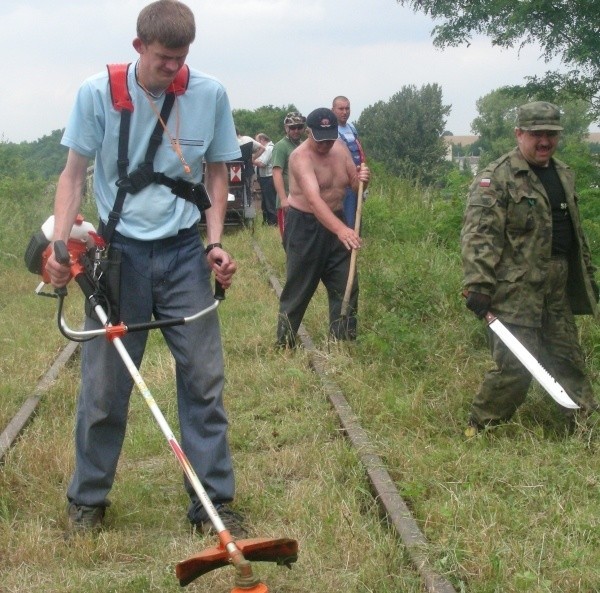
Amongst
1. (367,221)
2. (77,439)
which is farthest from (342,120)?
(77,439)

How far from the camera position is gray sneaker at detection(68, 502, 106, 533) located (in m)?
4.97

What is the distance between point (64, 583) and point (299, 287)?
4.76 metres

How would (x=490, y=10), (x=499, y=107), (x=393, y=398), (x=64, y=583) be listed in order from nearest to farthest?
(x=64, y=583)
(x=393, y=398)
(x=490, y=10)
(x=499, y=107)

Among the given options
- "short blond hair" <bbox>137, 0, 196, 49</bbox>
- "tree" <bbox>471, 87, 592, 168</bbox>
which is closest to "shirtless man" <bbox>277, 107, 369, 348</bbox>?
"tree" <bbox>471, 87, 592, 168</bbox>

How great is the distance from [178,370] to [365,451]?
4.69ft

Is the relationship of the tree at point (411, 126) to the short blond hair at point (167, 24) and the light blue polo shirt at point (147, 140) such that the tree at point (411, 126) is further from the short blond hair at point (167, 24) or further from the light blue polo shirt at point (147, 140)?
the short blond hair at point (167, 24)

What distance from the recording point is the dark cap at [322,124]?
8.45 metres

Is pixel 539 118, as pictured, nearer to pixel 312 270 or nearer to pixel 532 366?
pixel 532 366

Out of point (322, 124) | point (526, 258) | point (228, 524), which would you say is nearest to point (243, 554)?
point (228, 524)

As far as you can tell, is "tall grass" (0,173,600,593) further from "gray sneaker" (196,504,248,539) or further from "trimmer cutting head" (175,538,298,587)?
"trimmer cutting head" (175,538,298,587)

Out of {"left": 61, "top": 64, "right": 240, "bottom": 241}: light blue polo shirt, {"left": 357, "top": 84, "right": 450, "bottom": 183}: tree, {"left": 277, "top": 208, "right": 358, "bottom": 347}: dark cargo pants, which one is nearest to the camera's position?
{"left": 61, "top": 64, "right": 240, "bottom": 241}: light blue polo shirt

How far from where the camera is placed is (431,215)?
14.4 m

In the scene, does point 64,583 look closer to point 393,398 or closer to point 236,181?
point 393,398

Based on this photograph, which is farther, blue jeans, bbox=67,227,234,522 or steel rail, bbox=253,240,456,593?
blue jeans, bbox=67,227,234,522
